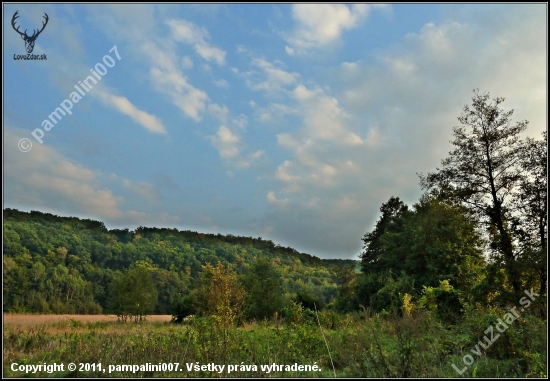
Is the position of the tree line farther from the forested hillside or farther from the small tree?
the forested hillside

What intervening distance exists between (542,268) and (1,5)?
1379 cm

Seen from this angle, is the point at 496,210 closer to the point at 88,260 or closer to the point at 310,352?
the point at 310,352

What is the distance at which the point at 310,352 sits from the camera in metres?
8.93

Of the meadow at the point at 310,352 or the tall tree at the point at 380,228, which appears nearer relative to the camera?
the meadow at the point at 310,352

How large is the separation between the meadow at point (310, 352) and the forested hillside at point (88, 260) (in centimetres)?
2509

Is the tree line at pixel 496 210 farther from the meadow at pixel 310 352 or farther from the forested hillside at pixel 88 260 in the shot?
Answer: the forested hillside at pixel 88 260

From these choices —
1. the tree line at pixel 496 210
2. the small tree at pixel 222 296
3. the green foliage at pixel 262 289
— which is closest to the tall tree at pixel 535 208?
the tree line at pixel 496 210

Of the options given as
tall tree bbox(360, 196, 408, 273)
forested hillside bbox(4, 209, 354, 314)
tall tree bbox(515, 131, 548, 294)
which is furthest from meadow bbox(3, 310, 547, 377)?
tall tree bbox(360, 196, 408, 273)

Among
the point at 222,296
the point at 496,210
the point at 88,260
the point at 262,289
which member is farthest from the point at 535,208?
the point at 88,260

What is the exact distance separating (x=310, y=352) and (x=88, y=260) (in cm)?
3738

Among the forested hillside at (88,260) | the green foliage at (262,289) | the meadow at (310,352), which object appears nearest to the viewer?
the meadow at (310,352)

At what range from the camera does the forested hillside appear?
34.2m

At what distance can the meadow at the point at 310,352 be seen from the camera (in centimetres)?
693

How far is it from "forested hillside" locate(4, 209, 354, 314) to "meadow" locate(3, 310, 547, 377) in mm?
25088
